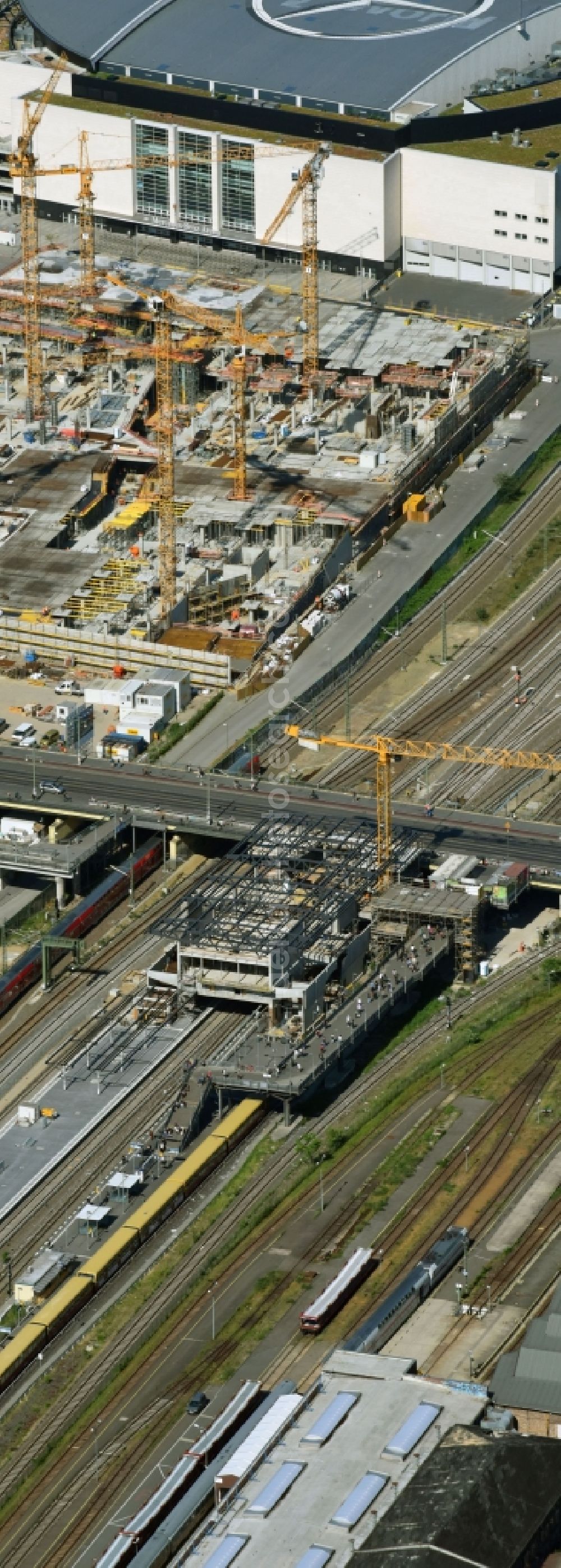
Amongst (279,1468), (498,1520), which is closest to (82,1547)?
(279,1468)

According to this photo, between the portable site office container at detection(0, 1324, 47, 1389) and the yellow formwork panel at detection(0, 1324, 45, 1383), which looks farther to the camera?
the yellow formwork panel at detection(0, 1324, 45, 1383)

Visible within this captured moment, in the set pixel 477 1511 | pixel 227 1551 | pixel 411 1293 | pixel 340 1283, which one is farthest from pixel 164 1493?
pixel 340 1283

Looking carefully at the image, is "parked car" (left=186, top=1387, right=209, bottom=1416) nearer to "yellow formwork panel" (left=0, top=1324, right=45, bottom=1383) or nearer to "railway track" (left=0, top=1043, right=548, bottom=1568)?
"railway track" (left=0, top=1043, right=548, bottom=1568)

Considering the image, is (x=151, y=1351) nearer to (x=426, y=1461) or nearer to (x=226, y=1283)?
(x=226, y=1283)

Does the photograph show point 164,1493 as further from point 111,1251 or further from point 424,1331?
point 111,1251

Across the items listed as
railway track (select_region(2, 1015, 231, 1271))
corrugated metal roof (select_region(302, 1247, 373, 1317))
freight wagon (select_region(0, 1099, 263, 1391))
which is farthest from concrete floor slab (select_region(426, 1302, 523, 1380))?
railway track (select_region(2, 1015, 231, 1271))

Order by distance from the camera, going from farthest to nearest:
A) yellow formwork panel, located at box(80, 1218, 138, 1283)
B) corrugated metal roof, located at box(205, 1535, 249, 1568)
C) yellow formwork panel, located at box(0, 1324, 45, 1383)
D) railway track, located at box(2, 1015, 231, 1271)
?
1. railway track, located at box(2, 1015, 231, 1271)
2. yellow formwork panel, located at box(80, 1218, 138, 1283)
3. yellow formwork panel, located at box(0, 1324, 45, 1383)
4. corrugated metal roof, located at box(205, 1535, 249, 1568)
